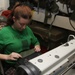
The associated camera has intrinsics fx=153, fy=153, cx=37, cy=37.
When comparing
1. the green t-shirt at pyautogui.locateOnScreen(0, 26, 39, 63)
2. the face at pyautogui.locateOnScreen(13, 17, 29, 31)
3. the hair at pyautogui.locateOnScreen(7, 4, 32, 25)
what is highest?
the hair at pyautogui.locateOnScreen(7, 4, 32, 25)

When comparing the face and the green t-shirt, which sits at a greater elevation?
the face

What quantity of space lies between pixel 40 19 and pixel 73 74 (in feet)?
3.94

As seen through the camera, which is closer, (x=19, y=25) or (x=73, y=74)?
(x=73, y=74)

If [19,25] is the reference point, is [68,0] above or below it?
above

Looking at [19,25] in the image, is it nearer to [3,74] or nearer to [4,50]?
[4,50]

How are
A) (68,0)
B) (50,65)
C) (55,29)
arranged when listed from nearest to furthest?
1. (50,65)
2. (68,0)
3. (55,29)

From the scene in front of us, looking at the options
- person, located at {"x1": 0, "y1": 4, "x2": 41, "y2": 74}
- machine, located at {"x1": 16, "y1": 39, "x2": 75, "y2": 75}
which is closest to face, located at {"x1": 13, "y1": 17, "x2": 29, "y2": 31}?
person, located at {"x1": 0, "y1": 4, "x2": 41, "y2": 74}

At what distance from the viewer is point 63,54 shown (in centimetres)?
76

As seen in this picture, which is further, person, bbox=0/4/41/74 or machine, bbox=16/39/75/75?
person, bbox=0/4/41/74

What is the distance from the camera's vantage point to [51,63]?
68 centimetres

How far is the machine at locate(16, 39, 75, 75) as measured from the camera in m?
0.63

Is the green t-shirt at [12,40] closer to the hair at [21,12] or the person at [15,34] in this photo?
the person at [15,34]

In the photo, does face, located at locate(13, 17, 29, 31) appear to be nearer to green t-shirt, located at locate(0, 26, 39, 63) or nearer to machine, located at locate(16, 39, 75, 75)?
green t-shirt, located at locate(0, 26, 39, 63)

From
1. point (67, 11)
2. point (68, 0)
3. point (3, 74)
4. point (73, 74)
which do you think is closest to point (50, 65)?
point (73, 74)
